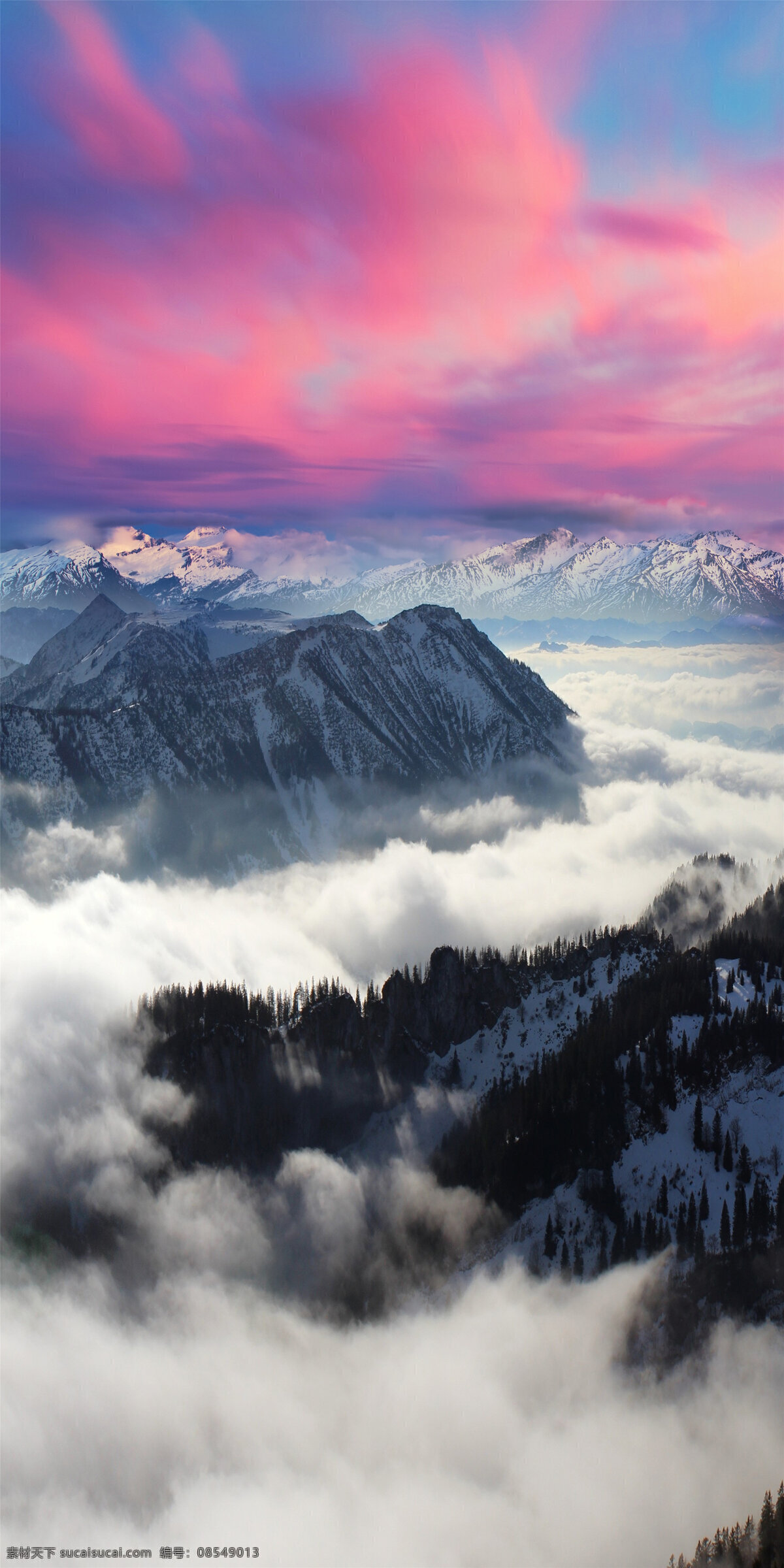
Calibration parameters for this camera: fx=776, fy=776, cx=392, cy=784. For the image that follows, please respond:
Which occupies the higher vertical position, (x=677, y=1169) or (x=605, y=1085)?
(x=605, y=1085)

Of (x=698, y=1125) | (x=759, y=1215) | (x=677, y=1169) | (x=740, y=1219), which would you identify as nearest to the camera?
(x=740, y=1219)

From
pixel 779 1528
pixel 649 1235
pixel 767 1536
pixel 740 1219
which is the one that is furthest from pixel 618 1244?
pixel 779 1528

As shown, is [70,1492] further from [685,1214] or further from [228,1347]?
[685,1214]

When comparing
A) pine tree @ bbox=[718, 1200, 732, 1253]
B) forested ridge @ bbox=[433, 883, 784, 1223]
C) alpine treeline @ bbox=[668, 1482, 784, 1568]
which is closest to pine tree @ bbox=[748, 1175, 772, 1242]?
pine tree @ bbox=[718, 1200, 732, 1253]

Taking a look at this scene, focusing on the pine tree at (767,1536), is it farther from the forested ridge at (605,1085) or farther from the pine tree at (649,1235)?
the forested ridge at (605,1085)

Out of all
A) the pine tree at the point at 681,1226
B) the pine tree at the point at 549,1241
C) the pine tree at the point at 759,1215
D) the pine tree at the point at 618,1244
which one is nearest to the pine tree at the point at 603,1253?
the pine tree at the point at 618,1244

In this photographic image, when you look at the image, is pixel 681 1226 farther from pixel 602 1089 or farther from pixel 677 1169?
pixel 602 1089

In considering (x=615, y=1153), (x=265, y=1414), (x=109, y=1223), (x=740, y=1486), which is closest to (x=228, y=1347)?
(x=265, y=1414)
